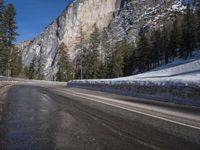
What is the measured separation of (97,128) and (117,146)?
5.64ft

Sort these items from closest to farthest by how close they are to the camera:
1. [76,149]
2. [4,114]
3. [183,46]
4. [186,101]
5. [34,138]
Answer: [76,149] → [34,138] → [4,114] → [186,101] → [183,46]

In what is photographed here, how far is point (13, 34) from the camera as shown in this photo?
61531 mm

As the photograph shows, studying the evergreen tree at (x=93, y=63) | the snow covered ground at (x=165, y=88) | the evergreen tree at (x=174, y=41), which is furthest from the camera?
the evergreen tree at (x=174, y=41)

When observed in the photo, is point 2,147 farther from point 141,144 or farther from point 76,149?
point 141,144

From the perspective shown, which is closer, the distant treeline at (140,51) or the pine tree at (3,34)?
the pine tree at (3,34)

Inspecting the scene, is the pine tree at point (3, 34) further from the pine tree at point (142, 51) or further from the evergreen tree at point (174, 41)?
the evergreen tree at point (174, 41)

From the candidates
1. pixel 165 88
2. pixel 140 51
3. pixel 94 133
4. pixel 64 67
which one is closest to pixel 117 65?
pixel 140 51

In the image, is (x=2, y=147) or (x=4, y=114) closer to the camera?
(x=2, y=147)

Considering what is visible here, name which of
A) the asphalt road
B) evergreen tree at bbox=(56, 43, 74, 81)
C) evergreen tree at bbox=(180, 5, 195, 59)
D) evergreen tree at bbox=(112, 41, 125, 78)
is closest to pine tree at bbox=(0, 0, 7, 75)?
evergreen tree at bbox=(56, 43, 74, 81)

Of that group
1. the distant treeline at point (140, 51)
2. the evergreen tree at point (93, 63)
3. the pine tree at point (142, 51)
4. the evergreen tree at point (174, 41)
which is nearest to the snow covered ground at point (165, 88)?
the distant treeline at point (140, 51)

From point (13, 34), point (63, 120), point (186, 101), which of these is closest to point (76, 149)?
point (63, 120)

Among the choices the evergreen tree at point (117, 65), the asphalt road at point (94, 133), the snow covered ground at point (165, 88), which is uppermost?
the evergreen tree at point (117, 65)

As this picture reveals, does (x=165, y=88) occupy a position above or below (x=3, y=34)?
below

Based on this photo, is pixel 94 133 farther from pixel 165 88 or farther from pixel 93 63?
pixel 93 63
